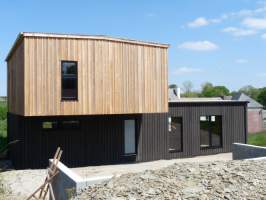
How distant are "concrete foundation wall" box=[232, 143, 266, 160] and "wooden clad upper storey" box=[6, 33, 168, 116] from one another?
3.68 metres

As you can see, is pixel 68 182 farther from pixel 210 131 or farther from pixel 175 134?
pixel 210 131

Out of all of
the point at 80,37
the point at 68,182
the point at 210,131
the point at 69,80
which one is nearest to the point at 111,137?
the point at 69,80

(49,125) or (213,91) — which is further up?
(213,91)

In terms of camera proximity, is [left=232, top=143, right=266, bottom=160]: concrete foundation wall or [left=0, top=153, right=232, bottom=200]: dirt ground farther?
[left=232, top=143, right=266, bottom=160]: concrete foundation wall

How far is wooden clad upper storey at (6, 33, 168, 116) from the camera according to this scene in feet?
44.8

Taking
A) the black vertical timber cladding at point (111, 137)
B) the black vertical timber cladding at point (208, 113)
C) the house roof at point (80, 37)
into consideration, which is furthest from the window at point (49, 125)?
the black vertical timber cladding at point (208, 113)

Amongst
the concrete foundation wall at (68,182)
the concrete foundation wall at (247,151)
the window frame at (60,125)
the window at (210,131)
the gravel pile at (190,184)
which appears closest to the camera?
the gravel pile at (190,184)

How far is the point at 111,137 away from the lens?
1648 cm

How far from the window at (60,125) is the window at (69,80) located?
1.82 metres

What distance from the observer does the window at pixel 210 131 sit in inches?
755

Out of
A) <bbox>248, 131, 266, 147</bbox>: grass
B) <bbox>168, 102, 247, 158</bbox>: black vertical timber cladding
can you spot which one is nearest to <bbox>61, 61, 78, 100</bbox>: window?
<bbox>168, 102, 247, 158</bbox>: black vertical timber cladding

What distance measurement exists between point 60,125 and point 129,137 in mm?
3426

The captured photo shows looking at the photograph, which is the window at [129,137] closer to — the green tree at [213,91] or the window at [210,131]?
the window at [210,131]

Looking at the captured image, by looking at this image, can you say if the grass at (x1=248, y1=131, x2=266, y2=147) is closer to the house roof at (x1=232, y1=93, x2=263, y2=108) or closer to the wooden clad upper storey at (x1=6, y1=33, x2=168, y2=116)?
the wooden clad upper storey at (x1=6, y1=33, x2=168, y2=116)
